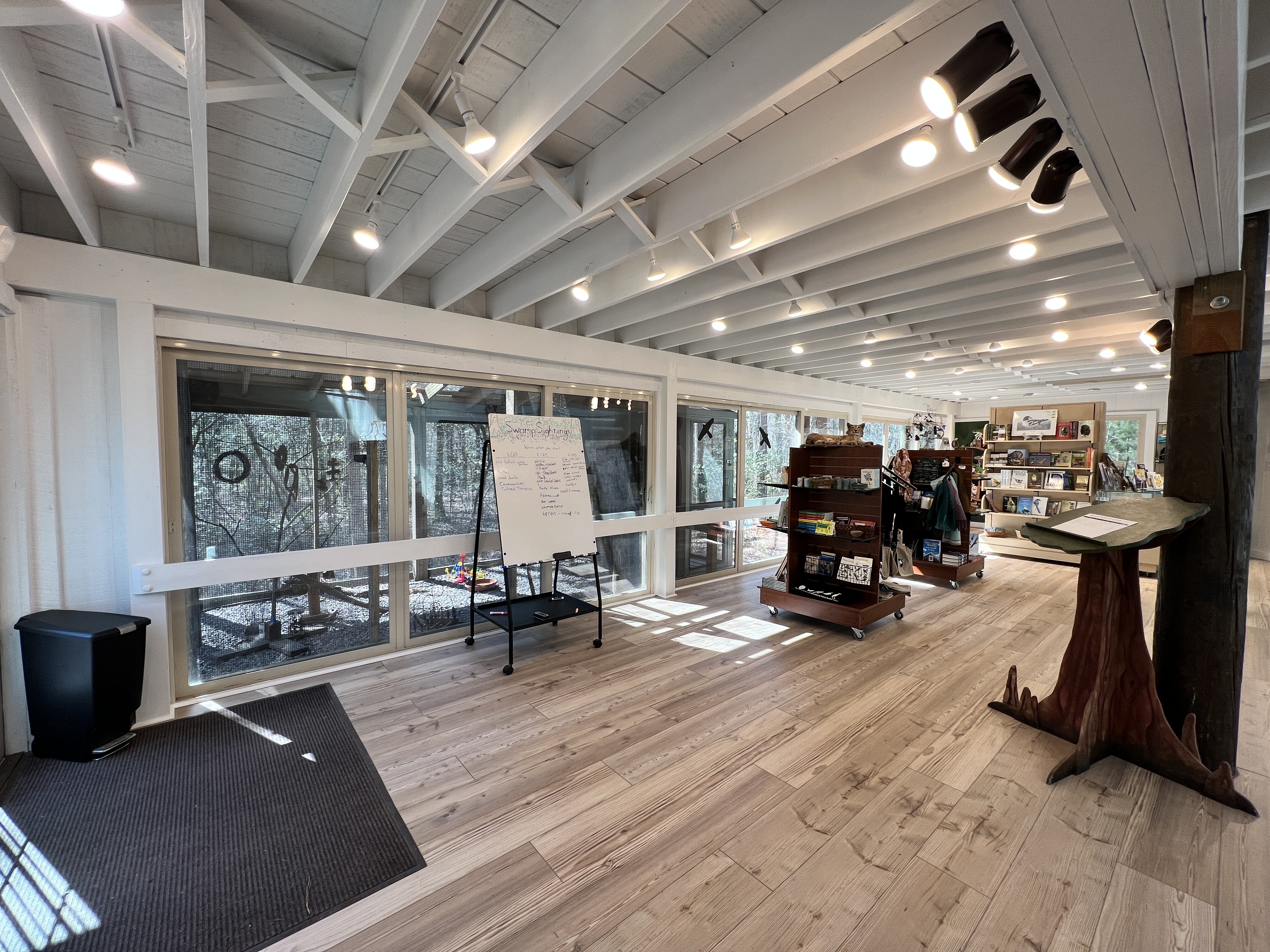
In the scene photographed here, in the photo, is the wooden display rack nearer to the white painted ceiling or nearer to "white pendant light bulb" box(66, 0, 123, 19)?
the white painted ceiling

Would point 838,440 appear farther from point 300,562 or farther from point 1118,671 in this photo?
point 300,562

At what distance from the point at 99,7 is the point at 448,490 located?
3045mm

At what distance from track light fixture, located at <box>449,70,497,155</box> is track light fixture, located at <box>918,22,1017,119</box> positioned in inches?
53.2

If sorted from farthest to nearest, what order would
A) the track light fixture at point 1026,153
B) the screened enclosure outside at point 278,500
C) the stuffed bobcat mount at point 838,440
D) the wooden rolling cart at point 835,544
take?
the stuffed bobcat mount at point 838,440 → the wooden rolling cart at point 835,544 → the screened enclosure outside at point 278,500 → the track light fixture at point 1026,153

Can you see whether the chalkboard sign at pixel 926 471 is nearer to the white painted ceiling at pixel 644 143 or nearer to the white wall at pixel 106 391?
the white painted ceiling at pixel 644 143

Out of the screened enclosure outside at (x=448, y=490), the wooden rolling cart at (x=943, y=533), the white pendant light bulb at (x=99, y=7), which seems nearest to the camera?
the white pendant light bulb at (x=99, y=7)

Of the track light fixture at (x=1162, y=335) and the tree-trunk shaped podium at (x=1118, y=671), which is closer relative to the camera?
the tree-trunk shaped podium at (x=1118, y=671)

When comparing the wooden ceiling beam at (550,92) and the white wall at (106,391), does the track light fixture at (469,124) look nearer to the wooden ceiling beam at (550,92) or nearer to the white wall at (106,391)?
the wooden ceiling beam at (550,92)

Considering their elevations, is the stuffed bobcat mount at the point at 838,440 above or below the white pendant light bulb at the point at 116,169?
below

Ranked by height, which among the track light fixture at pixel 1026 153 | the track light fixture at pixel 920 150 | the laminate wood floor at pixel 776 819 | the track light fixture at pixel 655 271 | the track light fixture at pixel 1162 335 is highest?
the track light fixture at pixel 655 271

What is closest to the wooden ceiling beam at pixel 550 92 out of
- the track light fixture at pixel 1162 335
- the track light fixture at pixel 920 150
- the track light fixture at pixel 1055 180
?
the track light fixture at pixel 920 150

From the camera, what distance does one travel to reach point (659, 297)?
12.6ft

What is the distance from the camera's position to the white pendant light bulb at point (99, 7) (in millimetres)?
1187

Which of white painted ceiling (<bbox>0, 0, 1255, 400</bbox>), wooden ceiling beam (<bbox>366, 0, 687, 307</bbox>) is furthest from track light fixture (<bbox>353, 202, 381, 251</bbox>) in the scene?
wooden ceiling beam (<bbox>366, 0, 687, 307</bbox>)
